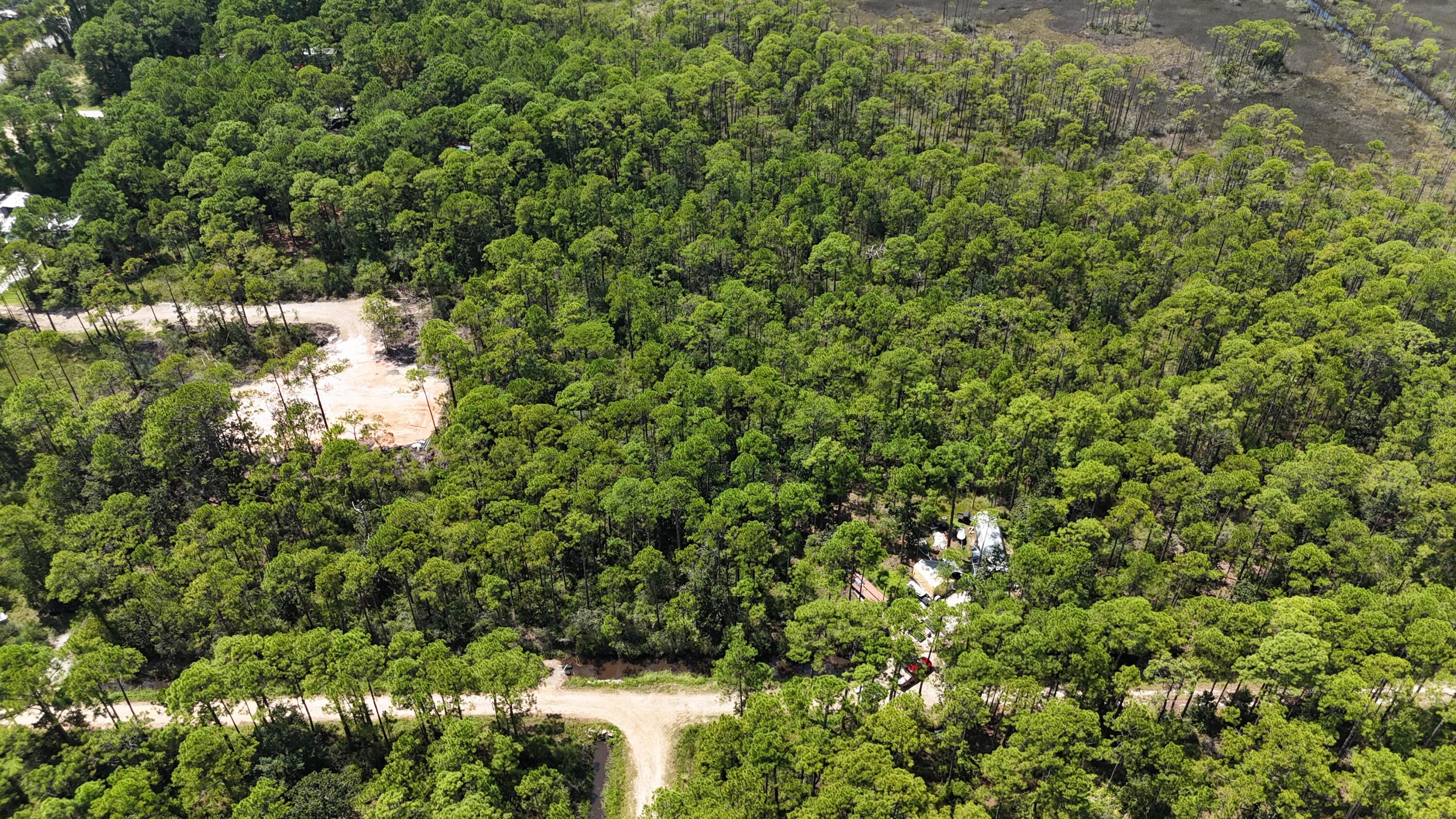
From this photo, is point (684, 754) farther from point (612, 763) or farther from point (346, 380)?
point (346, 380)

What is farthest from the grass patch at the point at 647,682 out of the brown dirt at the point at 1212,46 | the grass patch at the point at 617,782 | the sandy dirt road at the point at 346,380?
the brown dirt at the point at 1212,46

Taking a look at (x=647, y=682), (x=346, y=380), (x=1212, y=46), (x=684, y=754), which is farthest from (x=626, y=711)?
(x=1212, y=46)

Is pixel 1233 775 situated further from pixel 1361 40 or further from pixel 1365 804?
pixel 1361 40

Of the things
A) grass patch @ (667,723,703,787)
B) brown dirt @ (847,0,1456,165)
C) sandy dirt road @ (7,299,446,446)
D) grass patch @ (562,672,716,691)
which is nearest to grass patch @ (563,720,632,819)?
grass patch @ (667,723,703,787)

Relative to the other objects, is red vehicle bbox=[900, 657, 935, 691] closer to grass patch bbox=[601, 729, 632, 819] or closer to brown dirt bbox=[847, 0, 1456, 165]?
grass patch bbox=[601, 729, 632, 819]

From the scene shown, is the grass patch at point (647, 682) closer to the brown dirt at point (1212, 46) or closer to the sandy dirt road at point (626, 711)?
the sandy dirt road at point (626, 711)

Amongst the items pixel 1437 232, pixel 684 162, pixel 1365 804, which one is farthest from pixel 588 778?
pixel 1437 232
